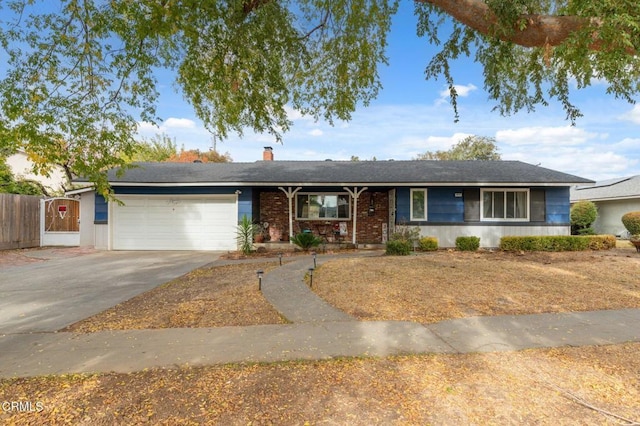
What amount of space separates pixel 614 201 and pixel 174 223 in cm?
2299

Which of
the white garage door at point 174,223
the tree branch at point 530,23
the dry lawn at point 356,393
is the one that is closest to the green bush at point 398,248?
the white garage door at point 174,223

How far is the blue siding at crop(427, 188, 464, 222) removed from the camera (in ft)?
41.9

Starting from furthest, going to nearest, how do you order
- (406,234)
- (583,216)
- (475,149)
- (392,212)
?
1. (475,149)
2. (583,216)
3. (392,212)
4. (406,234)

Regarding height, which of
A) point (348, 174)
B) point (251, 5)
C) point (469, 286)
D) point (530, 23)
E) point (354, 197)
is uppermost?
point (251, 5)

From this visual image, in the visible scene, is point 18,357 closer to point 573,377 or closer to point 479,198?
point 573,377

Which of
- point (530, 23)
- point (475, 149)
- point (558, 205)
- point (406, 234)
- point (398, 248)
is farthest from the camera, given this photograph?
point (475, 149)

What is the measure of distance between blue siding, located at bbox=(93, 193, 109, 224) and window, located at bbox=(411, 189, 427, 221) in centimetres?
1204

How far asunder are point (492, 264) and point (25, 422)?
368 inches

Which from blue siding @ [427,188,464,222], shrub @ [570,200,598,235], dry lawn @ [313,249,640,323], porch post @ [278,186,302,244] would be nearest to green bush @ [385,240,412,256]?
dry lawn @ [313,249,640,323]

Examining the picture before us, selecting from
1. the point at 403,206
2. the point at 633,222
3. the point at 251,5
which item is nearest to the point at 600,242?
the point at 633,222

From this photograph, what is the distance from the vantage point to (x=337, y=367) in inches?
129

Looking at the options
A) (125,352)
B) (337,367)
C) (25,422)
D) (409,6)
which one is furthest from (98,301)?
(409,6)

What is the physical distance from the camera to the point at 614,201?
18578 mm

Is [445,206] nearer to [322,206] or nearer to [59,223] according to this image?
[322,206]
